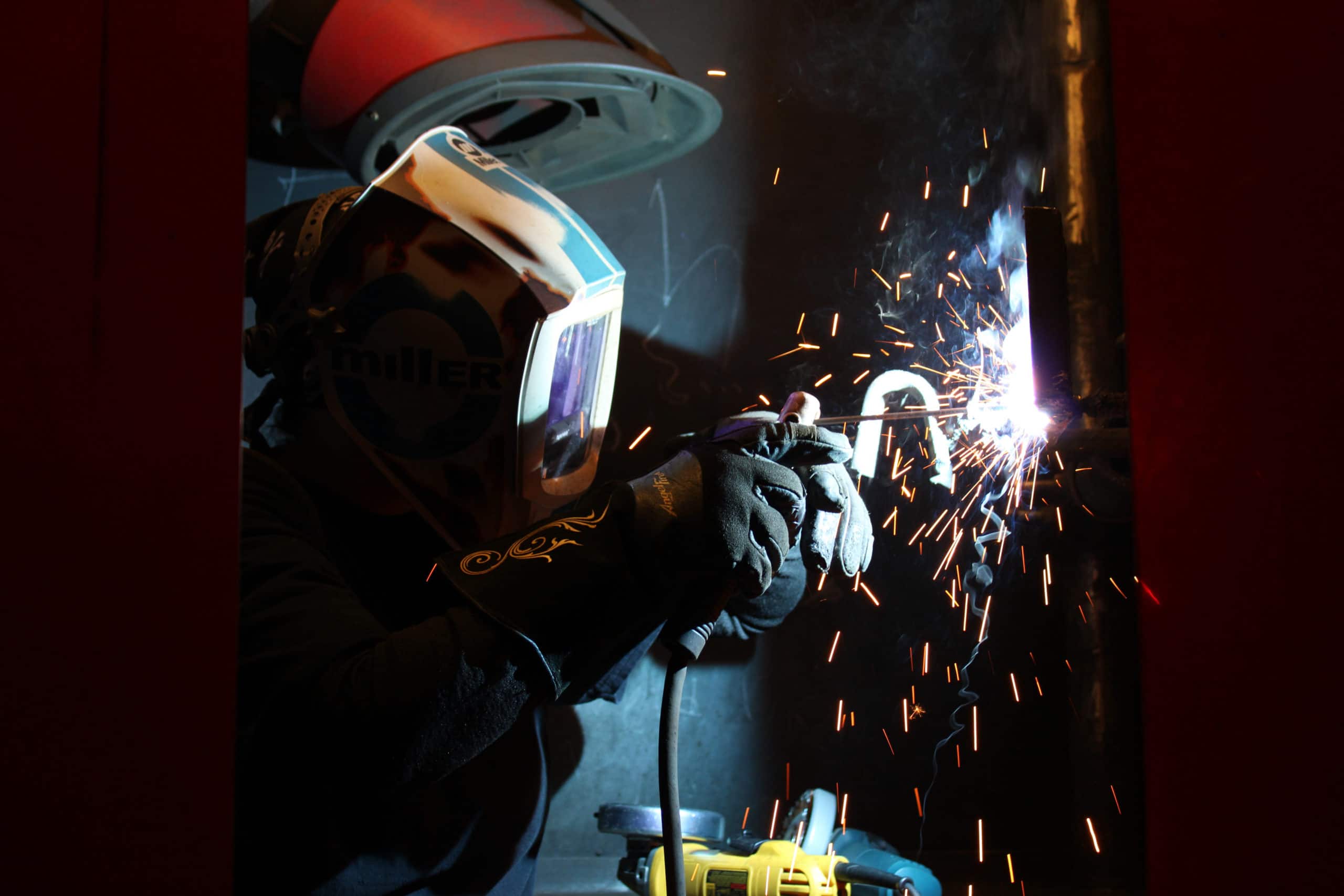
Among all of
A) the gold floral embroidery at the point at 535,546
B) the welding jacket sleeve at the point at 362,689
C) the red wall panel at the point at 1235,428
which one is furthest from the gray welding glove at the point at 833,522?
the red wall panel at the point at 1235,428

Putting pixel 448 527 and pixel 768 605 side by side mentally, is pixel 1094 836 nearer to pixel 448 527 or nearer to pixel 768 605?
pixel 768 605

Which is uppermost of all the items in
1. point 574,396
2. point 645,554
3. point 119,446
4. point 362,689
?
point 574,396

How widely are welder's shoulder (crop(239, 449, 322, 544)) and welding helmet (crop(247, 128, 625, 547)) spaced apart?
0.43 feet

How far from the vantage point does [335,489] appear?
1453mm

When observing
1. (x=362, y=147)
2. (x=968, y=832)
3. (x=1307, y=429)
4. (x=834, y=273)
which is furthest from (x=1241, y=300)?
(x=968, y=832)

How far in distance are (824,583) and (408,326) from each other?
111cm

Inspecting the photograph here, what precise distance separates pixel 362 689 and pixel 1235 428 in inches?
37.7

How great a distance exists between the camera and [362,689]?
1.06 m

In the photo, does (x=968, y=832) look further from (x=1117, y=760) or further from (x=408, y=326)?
(x=408, y=326)

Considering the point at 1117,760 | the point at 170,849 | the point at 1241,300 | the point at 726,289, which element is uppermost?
the point at 726,289

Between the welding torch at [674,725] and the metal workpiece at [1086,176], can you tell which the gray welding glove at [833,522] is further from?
the metal workpiece at [1086,176]

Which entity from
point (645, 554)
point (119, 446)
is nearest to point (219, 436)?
point (119, 446)

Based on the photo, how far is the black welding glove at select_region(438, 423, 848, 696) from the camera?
A: 113cm

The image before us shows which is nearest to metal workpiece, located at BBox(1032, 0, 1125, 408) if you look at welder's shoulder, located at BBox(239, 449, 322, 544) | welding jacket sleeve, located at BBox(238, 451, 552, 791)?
welding jacket sleeve, located at BBox(238, 451, 552, 791)
